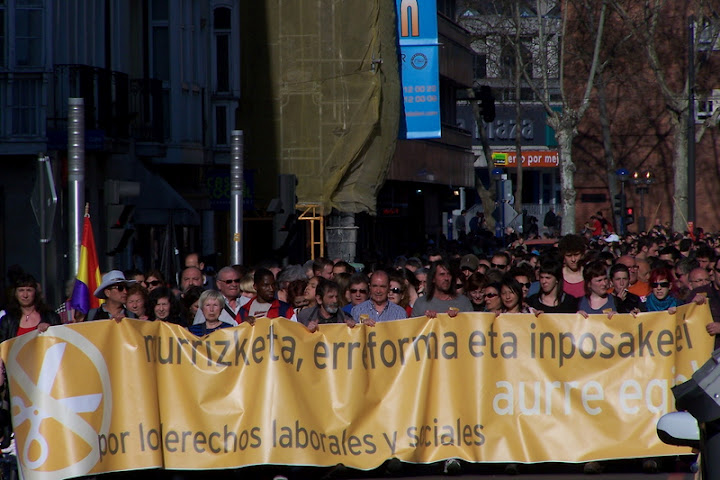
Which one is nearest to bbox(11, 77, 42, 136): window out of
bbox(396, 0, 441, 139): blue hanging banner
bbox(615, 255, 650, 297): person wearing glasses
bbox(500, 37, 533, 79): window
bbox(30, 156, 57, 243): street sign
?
bbox(30, 156, 57, 243): street sign

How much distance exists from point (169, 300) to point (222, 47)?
56.1ft

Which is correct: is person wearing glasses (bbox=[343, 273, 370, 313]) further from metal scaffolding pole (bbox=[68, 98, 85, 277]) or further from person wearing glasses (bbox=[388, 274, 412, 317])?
metal scaffolding pole (bbox=[68, 98, 85, 277])

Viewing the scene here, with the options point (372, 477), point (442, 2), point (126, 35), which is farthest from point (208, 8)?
point (442, 2)

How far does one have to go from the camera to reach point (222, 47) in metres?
27.3

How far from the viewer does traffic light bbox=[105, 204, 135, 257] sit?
13023 mm

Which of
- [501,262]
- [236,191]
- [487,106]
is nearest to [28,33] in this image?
[236,191]

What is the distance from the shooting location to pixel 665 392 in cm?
1045

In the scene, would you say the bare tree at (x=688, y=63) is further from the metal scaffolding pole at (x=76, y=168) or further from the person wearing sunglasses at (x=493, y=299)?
the person wearing sunglasses at (x=493, y=299)

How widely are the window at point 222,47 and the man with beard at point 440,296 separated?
53.0ft

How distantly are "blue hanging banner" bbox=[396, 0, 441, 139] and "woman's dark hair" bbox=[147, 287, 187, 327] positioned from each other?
83.3 ft

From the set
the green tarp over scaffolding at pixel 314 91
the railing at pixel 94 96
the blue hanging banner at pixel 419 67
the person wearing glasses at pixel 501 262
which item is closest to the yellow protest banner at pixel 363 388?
the person wearing glasses at pixel 501 262

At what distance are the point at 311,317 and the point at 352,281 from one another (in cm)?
79

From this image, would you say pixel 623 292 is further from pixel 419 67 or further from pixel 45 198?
pixel 419 67

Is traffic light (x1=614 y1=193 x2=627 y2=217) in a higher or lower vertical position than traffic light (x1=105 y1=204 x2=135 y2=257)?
higher
